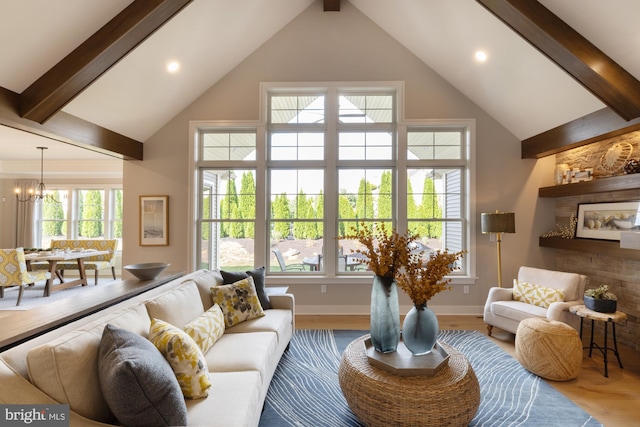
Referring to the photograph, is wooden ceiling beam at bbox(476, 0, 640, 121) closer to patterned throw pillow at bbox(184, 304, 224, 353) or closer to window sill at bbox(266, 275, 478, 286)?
window sill at bbox(266, 275, 478, 286)

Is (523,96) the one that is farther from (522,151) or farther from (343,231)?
(343,231)

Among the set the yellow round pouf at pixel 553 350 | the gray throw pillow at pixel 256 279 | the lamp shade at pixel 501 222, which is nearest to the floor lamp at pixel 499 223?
the lamp shade at pixel 501 222

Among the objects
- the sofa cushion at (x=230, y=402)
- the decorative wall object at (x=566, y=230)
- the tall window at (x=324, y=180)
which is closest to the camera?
the sofa cushion at (x=230, y=402)

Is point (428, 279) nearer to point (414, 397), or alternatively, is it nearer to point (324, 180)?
point (414, 397)

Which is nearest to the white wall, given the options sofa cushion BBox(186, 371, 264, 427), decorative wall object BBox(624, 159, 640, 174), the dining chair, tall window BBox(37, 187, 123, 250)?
the dining chair

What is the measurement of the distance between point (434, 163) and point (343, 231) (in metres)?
1.66

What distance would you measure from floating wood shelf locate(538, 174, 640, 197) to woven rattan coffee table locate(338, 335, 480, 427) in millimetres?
2712

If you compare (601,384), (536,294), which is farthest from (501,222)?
(601,384)

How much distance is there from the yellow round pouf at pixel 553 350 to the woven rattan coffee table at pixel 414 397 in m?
1.16

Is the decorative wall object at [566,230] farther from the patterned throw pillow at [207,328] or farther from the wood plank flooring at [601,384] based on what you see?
the patterned throw pillow at [207,328]

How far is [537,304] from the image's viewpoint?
3.23 m

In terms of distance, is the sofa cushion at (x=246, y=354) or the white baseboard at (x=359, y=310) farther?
the white baseboard at (x=359, y=310)

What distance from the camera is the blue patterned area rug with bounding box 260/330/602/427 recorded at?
2.02 meters

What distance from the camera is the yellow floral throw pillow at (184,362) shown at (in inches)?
57.4
